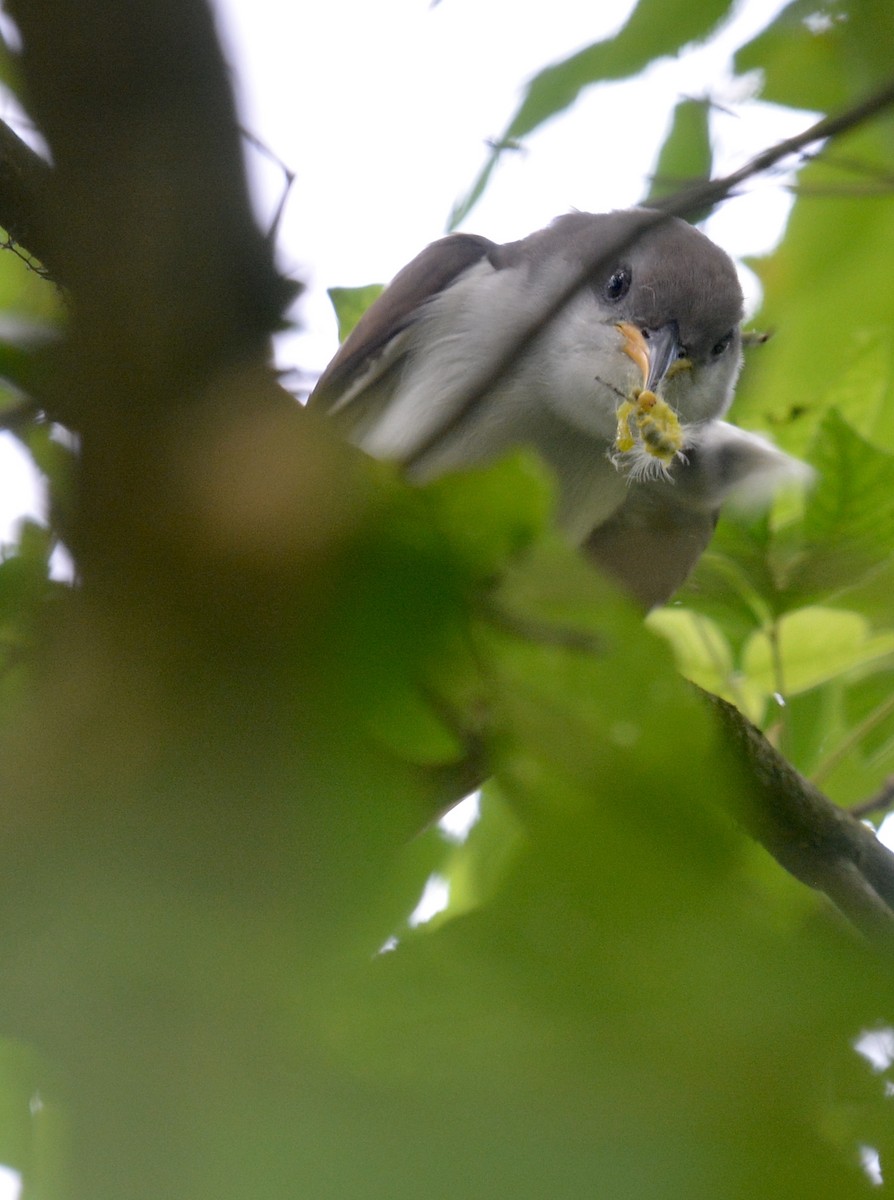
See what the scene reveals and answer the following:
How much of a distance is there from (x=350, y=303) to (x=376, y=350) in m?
0.46

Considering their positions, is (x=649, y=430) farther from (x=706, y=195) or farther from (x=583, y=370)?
(x=706, y=195)

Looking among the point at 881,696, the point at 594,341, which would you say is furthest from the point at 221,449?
the point at 594,341

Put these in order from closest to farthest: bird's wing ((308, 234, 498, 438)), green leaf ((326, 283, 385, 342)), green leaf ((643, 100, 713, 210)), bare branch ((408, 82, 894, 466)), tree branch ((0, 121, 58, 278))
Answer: bare branch ((408, 82, 894, 466)) → tree branch ((0, 121, 58, 278)) → green leaf ((643, 100, 713, 210)) → green leaf ((326, 283, 385, 342)) → bird's wing ((308, 234, 498, 438))

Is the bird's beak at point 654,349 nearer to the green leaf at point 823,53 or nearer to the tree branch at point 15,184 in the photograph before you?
the green leaf at point 823,53

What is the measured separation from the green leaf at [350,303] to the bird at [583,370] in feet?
0.70

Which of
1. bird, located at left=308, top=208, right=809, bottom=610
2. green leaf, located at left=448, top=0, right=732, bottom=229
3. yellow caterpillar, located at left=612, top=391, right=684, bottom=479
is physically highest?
green leaf, located at left=448, top=0, right=732, bottom=229

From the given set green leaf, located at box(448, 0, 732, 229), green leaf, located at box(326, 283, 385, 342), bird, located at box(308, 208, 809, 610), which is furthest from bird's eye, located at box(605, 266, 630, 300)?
green leaf, located at box(448, 0, 732, 229)

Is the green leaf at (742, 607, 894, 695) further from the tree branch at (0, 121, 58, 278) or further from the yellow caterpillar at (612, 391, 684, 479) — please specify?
the tree branch at (0, 121, 58, 278)

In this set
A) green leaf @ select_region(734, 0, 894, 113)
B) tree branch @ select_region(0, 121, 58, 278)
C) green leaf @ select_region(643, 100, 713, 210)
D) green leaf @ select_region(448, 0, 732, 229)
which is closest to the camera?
green leaf @ select_region(734, 0, 894, 113)

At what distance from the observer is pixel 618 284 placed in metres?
3.96

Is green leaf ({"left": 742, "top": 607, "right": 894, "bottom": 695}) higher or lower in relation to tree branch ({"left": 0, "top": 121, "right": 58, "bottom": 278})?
lower

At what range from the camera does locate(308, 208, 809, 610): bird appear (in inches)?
147

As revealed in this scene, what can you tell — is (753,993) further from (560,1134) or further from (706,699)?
(706,699)

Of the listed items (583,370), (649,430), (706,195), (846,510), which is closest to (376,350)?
(583,370)
